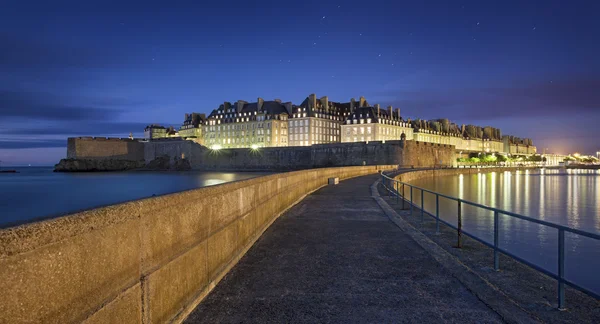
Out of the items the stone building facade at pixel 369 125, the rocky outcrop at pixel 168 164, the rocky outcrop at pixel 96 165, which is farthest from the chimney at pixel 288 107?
the rocky outcrop at pixel 96 165

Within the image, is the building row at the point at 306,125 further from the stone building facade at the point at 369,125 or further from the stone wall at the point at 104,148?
the stone wall at the point at 104,148

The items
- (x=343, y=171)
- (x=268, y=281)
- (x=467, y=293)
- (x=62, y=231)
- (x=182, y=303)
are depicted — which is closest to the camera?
(x=62, y=231)

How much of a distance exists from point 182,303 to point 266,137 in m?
116

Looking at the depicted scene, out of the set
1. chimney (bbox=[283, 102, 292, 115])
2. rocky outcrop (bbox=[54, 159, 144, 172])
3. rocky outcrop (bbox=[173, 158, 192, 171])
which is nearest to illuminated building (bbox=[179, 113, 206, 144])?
rocky outcrop (bbox=[54, 159, 144, 172])

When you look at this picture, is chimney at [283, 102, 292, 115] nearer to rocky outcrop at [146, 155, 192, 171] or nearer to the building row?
the building row

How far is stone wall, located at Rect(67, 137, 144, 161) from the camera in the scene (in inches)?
4227

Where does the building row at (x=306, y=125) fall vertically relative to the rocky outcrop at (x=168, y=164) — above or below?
above

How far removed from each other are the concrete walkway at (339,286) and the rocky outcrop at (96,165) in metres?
119

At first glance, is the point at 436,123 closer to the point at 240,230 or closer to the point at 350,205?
the point at 350,205

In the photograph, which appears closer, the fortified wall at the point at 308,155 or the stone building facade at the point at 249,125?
the fortified wall at the point at 308,155

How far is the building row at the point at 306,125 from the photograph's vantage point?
108781 millimetres

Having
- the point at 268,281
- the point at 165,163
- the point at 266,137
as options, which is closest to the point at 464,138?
the point at 266,137

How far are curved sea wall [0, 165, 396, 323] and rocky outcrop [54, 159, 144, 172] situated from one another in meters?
121

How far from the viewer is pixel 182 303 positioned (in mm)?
4465
